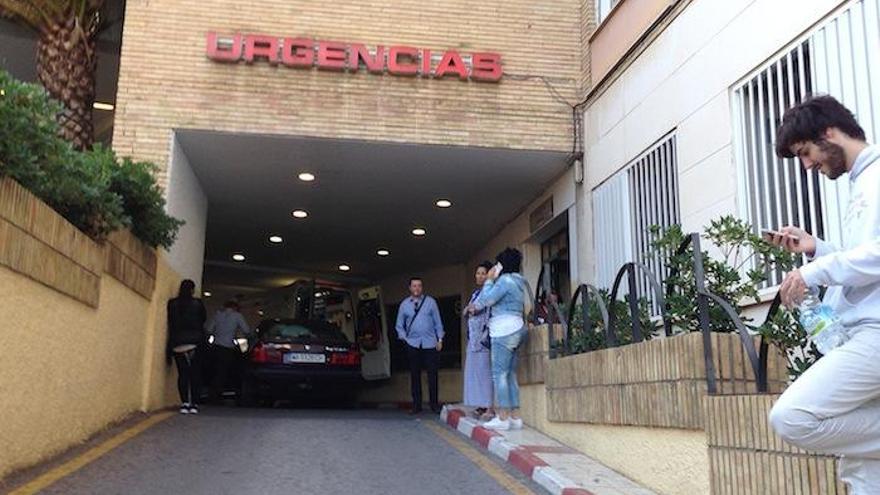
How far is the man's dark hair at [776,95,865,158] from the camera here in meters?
3.00

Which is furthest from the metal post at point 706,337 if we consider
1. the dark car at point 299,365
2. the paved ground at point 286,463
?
the dark car at point 299,365

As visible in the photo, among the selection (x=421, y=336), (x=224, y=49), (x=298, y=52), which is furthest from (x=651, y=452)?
(x=224, y=49)

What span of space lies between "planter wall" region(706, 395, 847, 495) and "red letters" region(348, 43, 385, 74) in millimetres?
7102

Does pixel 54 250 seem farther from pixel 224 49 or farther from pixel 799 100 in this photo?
pixel 799 100

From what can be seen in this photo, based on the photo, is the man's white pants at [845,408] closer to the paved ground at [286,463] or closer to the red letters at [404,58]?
the paved ground at [286,463]

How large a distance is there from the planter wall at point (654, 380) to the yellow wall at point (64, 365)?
4110 mm

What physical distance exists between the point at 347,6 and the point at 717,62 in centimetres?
511

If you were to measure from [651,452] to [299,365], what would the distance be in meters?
8.25

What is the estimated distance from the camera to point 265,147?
10.9 m

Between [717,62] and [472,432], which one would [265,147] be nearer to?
[472,432]

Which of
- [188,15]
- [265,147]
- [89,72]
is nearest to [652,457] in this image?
[265,147]

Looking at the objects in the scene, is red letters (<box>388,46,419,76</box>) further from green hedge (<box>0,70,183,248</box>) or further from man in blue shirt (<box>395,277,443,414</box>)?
green hedge (<box>0,70,183,248</box>)

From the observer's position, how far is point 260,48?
10.4m

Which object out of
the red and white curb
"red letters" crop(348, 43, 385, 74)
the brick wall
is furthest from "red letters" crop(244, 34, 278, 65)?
the red and white curb
